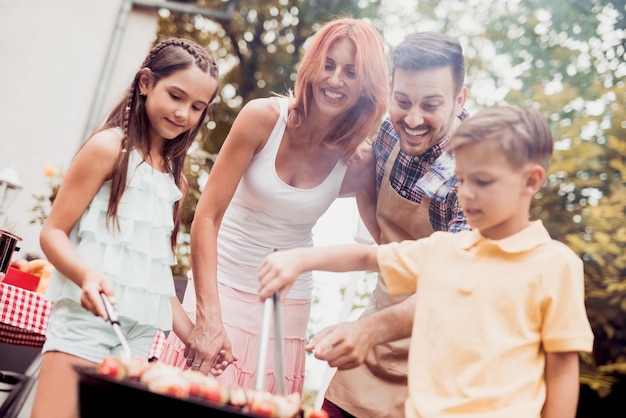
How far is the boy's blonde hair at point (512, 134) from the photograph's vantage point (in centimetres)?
136

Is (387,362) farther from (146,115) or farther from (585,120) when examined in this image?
(585,120)

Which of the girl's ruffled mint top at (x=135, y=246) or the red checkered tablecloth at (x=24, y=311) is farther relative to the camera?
the red checkered tablecloth at (x=24, y=311)

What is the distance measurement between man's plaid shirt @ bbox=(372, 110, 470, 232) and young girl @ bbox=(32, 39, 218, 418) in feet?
1.86

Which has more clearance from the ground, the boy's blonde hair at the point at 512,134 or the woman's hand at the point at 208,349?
the boy's blonde hair at the point at 512,134

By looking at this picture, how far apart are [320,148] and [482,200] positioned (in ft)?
3.28

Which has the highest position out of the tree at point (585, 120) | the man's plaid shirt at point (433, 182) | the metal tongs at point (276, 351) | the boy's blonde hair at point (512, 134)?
the tree at point (585, 120)

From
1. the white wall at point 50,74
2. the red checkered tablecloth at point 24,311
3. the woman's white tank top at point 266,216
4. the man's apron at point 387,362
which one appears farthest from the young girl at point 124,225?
the white wall at point 50,74

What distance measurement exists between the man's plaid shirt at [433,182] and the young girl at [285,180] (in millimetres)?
194

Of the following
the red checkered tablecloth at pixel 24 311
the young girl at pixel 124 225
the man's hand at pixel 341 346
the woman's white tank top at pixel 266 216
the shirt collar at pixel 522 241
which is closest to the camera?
the shirt collar at pixel 522 241

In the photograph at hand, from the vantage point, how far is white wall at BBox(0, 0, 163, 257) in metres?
6.72

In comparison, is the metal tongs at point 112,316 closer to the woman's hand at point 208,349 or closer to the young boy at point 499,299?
the young boy at point 499,299

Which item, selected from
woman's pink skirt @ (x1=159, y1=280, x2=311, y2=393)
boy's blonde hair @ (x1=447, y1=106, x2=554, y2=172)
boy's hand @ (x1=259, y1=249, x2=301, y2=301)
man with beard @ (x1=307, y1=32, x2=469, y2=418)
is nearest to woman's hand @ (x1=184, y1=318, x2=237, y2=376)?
woman's pink skirt @ (x1=159, y1=280, x2=311, y2=393)

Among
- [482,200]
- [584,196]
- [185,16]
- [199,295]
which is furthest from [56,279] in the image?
[185,16]

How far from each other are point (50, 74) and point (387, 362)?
571 centimetres
